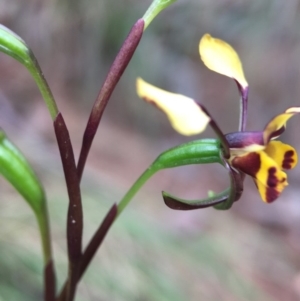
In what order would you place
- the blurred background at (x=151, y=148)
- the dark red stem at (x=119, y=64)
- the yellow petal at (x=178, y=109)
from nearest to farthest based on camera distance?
the yellow petal at (x=178, y=109) < the dark red stem at (x=119, y=64) < the blurred background at (x=151, y=148)

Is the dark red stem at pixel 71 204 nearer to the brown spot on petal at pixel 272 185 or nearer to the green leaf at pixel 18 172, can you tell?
the green leaf at pixel 18 172

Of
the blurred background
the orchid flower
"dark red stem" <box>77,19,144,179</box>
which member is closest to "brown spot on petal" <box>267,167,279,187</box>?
the orchid flower

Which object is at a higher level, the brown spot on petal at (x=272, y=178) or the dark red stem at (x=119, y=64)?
the dark red stem at (x=119, y=64)

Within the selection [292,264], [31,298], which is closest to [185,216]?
[292,264]

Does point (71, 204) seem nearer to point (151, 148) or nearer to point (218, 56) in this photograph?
point (218, 56)

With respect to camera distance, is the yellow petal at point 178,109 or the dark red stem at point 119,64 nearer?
the yellow petal at point 178,109

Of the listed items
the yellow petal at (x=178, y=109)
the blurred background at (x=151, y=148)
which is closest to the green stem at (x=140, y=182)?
the yellow petal at (x=178, y=109)

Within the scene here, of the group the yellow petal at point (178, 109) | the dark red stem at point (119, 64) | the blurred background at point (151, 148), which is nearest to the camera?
the yellow petal at point (178, 109)
